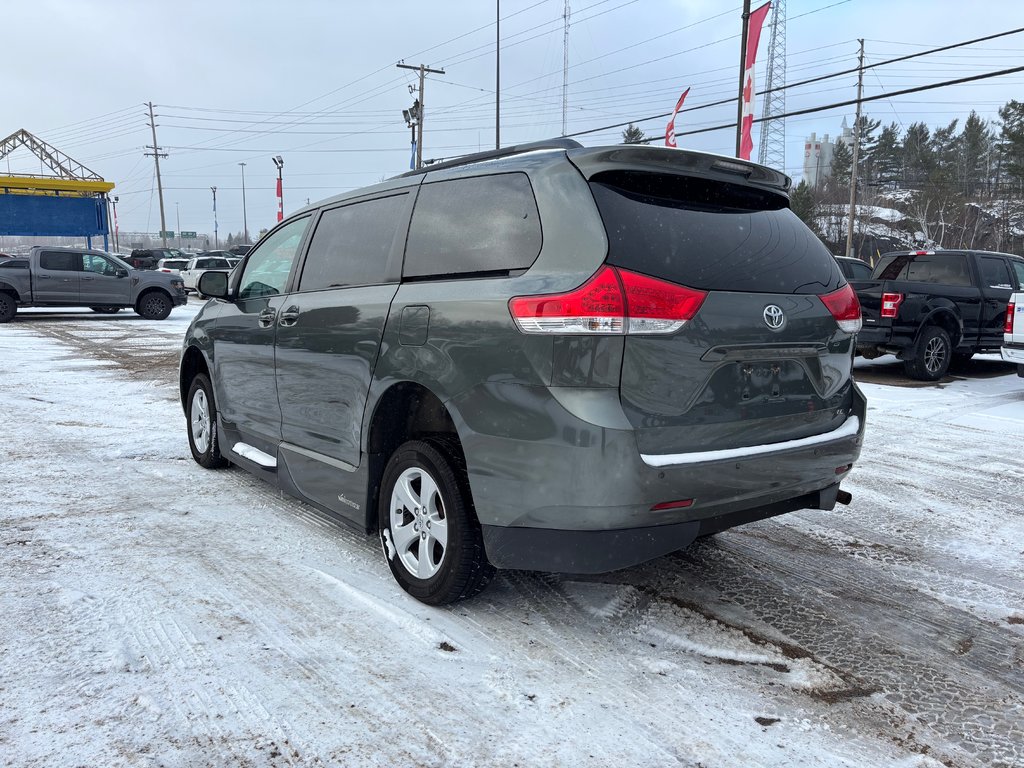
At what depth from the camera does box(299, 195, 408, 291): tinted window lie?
3.71 meters

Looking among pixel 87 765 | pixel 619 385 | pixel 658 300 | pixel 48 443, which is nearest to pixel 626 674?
pixel 619 385

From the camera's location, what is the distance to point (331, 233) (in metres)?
4.21

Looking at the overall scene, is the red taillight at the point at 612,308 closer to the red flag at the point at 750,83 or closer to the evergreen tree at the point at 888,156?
the red flag at the point at 750,83

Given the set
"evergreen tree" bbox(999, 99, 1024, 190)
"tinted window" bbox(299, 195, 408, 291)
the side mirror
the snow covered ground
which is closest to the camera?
the snow covered ground

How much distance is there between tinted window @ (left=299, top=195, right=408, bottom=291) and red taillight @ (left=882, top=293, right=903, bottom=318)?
938 centimetres

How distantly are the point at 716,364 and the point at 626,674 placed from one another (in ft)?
3.87

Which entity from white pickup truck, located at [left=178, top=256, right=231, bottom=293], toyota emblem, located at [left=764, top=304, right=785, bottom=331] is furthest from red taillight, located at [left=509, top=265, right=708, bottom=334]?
white pickup truck, located at [left=178, top=256, right=231, bottom=293]

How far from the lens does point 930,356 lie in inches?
439

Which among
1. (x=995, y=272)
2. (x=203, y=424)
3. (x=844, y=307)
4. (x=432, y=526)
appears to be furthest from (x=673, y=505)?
(x=995, y=272)

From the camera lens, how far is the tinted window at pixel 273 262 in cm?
454

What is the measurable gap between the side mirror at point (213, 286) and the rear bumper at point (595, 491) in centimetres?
288

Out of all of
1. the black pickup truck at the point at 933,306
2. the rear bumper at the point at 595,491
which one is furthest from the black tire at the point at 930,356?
the rear bumper at the point at 595,491

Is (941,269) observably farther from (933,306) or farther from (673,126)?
(673,126)

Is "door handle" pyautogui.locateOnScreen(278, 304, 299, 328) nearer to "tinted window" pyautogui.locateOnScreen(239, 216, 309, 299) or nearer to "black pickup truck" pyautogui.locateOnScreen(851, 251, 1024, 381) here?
"tinted window" pyautogui.locateOnScreen(239, 216, 309, 299)
